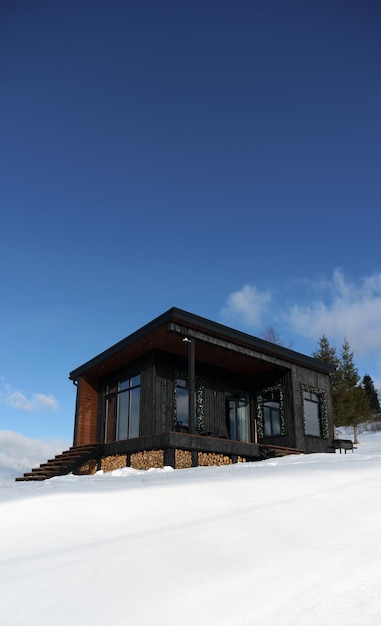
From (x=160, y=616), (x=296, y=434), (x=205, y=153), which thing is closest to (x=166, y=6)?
(x=205, y=153)

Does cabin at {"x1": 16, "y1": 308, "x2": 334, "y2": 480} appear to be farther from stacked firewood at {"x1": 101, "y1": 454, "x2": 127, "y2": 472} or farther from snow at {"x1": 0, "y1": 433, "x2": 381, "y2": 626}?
snow at {"x1": 0, "y1": 433, "x2": 381, "y2": 626}

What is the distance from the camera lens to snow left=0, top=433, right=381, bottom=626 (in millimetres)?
3389

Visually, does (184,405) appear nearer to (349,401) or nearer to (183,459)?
(183,459)

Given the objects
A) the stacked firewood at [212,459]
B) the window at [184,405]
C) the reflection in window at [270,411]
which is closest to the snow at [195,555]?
the stacked firewood at [212,459]

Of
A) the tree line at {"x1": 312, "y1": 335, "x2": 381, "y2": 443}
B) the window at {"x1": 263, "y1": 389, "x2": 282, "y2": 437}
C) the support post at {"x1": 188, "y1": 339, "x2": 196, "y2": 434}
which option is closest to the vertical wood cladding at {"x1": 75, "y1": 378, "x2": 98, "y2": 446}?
the support post at {"x1": 188, "y1": 339, "x2": 196, "y2": 434}

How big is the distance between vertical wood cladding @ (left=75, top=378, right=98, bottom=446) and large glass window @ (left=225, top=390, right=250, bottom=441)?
5.25m

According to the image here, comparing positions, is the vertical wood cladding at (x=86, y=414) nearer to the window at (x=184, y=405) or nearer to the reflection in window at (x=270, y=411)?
the window at (x=184, y=405)

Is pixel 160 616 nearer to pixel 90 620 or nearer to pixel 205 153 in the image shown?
pixel 90 620

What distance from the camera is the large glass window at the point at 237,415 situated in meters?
17.8

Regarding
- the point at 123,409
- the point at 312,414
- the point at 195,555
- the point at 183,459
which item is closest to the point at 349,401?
the point at 312,414

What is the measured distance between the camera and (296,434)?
1678cm

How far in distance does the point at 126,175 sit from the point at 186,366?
9792 mm

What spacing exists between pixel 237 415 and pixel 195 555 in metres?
14.2

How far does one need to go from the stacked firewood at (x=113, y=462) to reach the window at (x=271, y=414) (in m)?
6.03
